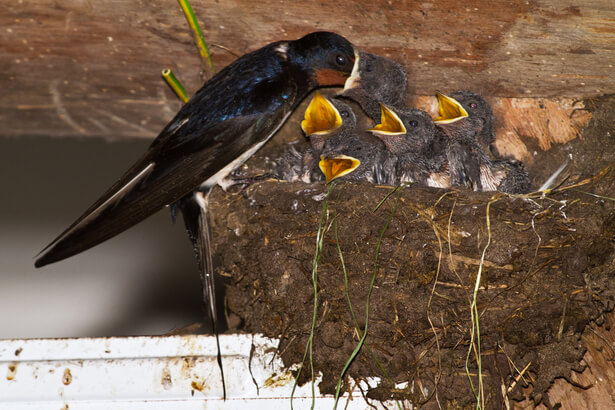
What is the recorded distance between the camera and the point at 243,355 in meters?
2.07

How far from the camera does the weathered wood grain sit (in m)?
2.14

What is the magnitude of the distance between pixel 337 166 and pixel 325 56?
452mm

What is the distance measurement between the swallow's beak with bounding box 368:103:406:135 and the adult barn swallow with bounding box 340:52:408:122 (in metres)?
0.06

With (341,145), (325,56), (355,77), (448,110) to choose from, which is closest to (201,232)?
(341,145)

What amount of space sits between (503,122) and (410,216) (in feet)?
2.64

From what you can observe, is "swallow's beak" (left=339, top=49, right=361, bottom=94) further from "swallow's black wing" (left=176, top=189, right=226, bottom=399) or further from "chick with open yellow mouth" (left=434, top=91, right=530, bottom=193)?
"swallow's black wing" (left=176, top=189, right=226, bottom=399)

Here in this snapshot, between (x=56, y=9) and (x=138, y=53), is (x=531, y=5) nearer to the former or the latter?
(x=138, y=53)

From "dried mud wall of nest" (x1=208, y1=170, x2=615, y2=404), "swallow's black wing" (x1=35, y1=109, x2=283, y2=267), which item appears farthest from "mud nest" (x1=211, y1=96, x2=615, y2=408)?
"swallow's black wing" (x1=35, y1=109, x2=283, y2=267)

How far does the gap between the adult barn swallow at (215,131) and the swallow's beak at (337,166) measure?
0.27m

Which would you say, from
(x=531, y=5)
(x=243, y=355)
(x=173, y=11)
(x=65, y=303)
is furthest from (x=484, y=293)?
(x=65, y=303)

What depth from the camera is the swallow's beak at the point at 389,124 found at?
2.70 metres

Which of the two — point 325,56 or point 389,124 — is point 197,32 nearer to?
point 325,56

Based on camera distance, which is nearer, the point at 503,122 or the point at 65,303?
the point at 503,122

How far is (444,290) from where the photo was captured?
6.64 ft
